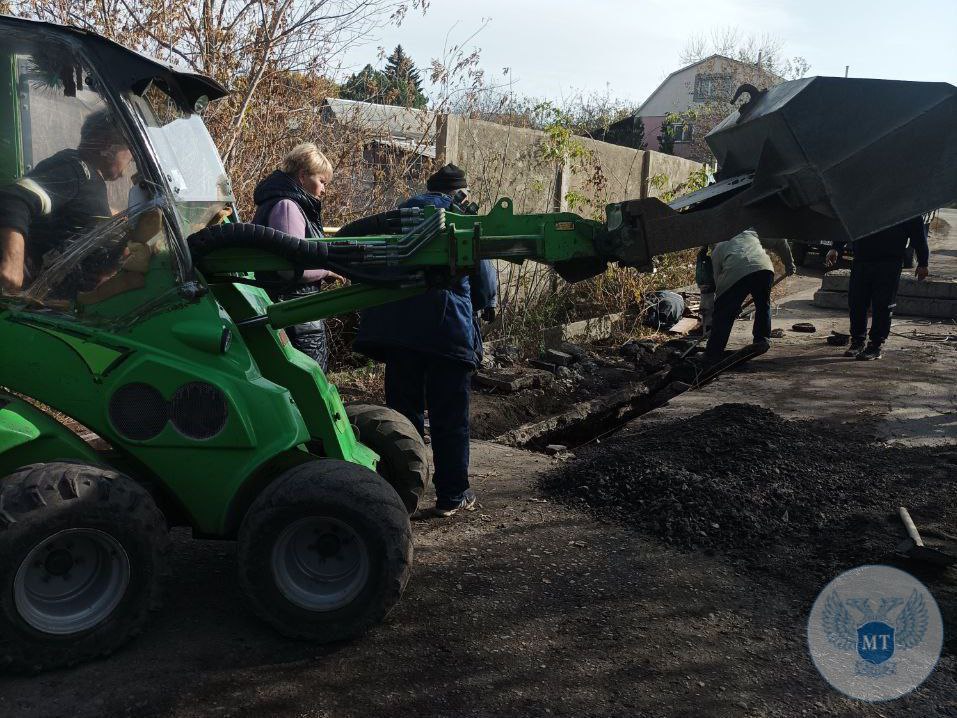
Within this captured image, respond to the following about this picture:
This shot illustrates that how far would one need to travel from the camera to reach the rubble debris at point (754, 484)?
4.59m

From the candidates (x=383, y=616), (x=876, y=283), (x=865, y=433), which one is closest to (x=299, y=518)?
Answer: (x=383, y=616)

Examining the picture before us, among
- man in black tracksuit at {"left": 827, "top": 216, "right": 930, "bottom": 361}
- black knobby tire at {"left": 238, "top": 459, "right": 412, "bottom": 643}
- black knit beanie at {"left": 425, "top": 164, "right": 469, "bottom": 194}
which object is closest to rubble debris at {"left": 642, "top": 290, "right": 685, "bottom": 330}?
man in black tracksuit at {"left": 827, "top": 216, "right": 930, "bottom": 361}

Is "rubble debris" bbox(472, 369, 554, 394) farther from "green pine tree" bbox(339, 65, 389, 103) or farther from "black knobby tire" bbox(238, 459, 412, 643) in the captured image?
"black knobby tire" bbox(238, 459, 412, 643)

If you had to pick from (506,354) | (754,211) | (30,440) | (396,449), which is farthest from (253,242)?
(506,354)

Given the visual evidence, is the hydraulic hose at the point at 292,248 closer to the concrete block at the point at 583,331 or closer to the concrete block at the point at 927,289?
the concrete block at the point at 583,331

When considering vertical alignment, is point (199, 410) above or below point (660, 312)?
above

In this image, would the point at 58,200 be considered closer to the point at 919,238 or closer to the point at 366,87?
the point at 366,87

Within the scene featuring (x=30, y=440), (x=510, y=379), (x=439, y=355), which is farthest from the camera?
(x=510, y=379)

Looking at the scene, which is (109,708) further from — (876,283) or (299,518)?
(876,283)

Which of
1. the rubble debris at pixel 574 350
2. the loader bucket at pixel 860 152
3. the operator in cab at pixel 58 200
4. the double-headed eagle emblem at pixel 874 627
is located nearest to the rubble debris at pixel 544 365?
the rubble debris at pixel 574 350

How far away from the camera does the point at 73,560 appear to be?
3.13 metres

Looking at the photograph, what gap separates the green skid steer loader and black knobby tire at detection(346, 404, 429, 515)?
0.85m

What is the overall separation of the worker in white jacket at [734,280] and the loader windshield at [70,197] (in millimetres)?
6796

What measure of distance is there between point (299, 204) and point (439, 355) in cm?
120
